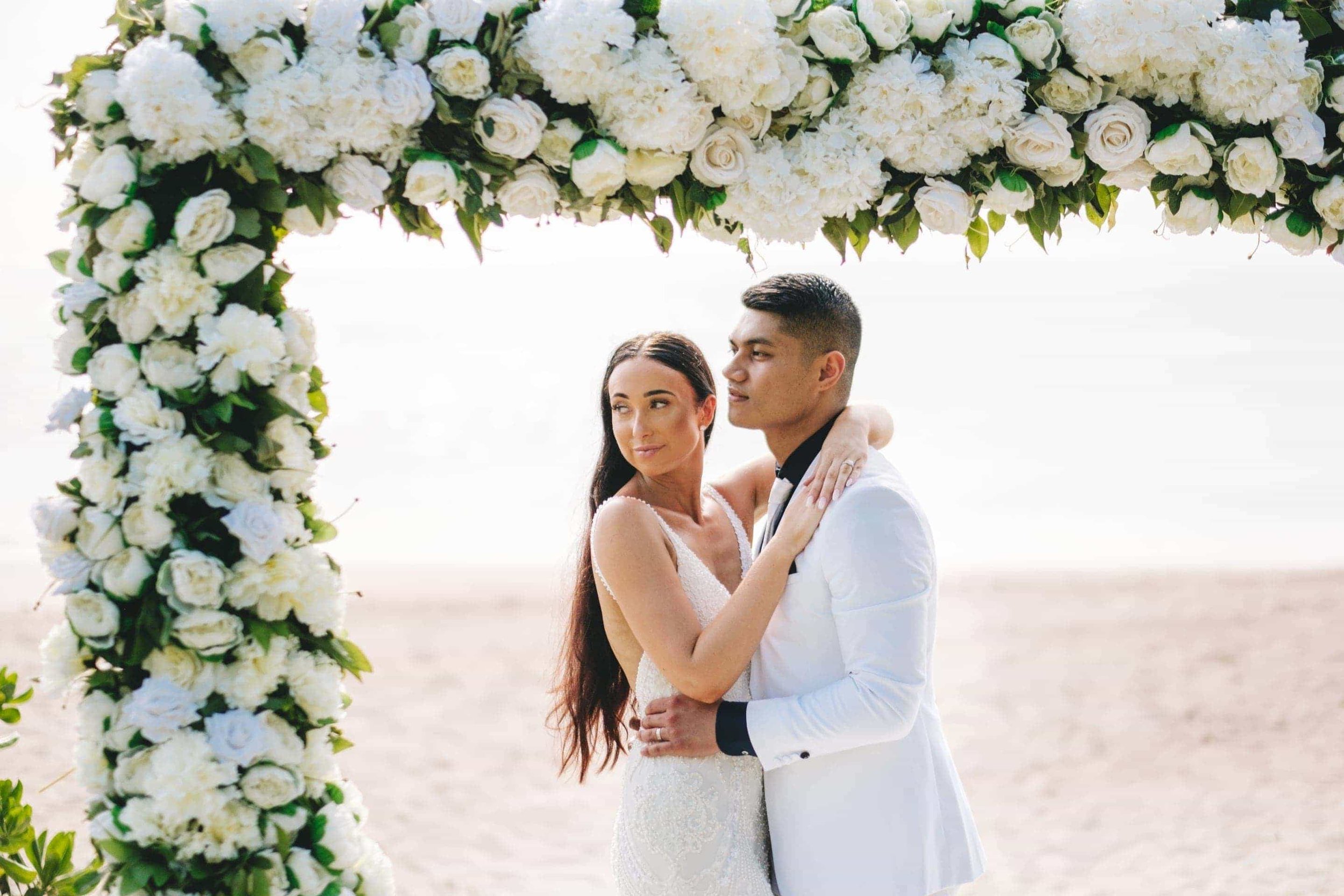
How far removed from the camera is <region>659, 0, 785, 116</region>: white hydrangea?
3.23 m

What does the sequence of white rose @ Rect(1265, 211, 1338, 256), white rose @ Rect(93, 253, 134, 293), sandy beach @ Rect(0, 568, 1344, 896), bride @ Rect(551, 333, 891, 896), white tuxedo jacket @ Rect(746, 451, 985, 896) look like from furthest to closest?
sandy beach @ Rect(0, 568, 1344, 896), white rose @ Rect(1265, 211, 1338, 256), bride @ Rect(551, 333, 891, 896), white tuxedo jacket @ Rect(746, 451, 985, 896), white rose @ Rect(93, 253, 134, 293)

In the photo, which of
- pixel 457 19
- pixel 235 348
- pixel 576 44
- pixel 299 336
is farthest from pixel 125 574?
pixel 576 44

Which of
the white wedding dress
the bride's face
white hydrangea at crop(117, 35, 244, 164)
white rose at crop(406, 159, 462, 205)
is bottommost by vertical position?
the white wedding dress

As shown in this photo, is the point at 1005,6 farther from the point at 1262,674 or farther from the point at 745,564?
the point at 1262,674

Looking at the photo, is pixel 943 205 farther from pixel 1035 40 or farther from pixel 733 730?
pixel 733 730

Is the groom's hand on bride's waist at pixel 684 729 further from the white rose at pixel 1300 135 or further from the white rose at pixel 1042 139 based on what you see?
the white rose at pixel 1300 135

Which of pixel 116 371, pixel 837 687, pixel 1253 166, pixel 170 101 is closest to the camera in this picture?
pixel 170 101

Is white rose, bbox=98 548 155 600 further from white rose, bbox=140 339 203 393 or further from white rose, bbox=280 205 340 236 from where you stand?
white rose, bbox=280 205 340 236

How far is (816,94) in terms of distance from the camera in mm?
3412

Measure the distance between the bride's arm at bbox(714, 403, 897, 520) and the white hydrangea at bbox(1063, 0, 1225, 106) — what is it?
3.87 ft

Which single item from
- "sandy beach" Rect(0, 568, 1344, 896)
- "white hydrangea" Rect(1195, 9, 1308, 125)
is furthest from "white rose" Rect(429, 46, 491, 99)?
"sandy beach" Rect(0, 568, 1344, 896)

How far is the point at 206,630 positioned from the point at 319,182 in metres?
1.19

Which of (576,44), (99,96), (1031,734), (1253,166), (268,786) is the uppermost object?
(576,44)

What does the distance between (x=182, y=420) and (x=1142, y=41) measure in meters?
2.73
